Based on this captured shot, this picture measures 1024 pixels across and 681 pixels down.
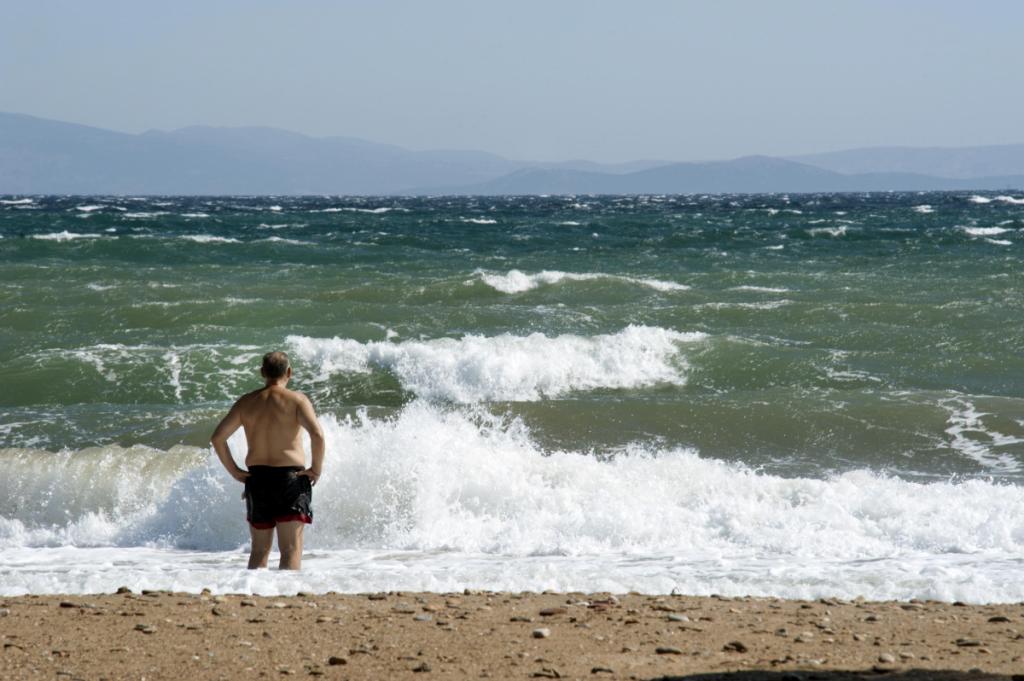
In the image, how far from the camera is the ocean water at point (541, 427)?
28.2 feet

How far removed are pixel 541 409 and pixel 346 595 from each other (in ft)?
24.5

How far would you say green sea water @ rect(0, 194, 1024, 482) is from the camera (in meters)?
13.1

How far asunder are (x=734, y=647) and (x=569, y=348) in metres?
11.5

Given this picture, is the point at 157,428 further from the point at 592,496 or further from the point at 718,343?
the point at 718,343

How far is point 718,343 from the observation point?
59.0 feet

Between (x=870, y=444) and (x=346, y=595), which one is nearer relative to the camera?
(x=346, y=595)

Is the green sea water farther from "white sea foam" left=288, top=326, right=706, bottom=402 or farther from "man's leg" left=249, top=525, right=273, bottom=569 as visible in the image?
"man's leg" left=249, top=525, right=273, bottom=569

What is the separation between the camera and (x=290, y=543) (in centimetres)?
761

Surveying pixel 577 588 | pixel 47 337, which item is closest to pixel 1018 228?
pixel 47 337

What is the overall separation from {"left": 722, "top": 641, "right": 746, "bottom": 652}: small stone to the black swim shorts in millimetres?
2642

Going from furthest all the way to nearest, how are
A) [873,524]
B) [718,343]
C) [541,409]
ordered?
1. [718,343]
2. [541,409]
3. [873,524]

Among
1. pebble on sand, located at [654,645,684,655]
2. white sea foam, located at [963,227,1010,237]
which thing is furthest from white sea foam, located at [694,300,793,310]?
white sea foam, located at [963,227,1010,237]

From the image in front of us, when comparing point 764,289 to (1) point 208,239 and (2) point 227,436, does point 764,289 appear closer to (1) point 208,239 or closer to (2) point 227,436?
(2) point 227,436

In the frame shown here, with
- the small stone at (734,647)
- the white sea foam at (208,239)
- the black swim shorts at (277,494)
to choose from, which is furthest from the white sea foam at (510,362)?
the white sea foam at (208,239)
